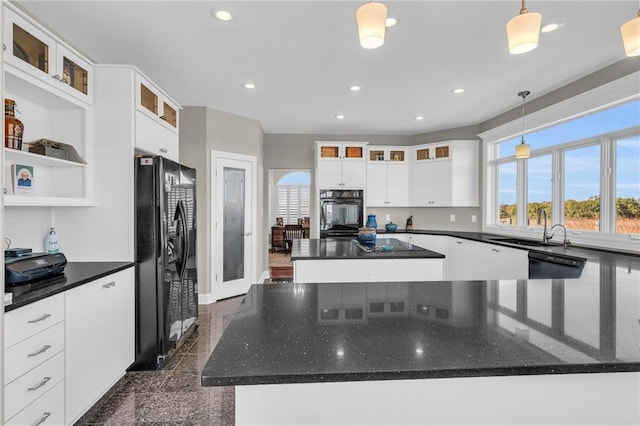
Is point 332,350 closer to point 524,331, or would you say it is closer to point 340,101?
point 524,331

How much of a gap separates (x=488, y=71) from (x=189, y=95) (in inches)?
131

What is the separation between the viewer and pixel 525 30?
1.19m

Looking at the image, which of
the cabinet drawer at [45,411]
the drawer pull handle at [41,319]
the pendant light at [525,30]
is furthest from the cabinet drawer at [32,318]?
the pendant light at [525,30]

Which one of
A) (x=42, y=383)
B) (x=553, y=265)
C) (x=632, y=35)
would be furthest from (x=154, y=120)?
(x=553, y=265)

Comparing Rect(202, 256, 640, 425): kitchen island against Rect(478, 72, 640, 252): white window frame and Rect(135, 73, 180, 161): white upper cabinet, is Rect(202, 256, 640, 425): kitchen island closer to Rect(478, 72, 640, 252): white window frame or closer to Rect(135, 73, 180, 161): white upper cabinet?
Rect(135, 73, 180, 161): white upper cabinet

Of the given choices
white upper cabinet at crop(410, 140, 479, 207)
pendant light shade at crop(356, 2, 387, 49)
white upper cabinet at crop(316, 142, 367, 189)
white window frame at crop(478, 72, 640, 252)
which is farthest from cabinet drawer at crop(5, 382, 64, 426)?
white upper cabinet at crop(410, 140, 479, 207)

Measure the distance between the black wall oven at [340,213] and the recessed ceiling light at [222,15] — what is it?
3.21 metres

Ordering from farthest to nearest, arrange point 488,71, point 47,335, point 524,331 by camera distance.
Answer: point 488,71, point 47,335, point 524,331

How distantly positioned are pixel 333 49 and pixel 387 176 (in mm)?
3108

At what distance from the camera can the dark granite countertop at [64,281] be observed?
1421mm

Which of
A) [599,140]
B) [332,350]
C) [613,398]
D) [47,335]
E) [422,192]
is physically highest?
[599,140]

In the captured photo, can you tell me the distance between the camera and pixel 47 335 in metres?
1.52

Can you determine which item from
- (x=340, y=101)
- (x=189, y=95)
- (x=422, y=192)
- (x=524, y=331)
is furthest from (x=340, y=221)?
(x=524, y=331)

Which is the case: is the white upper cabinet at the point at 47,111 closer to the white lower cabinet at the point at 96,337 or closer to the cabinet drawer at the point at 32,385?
the white lower cabinet at the point at 96,337
